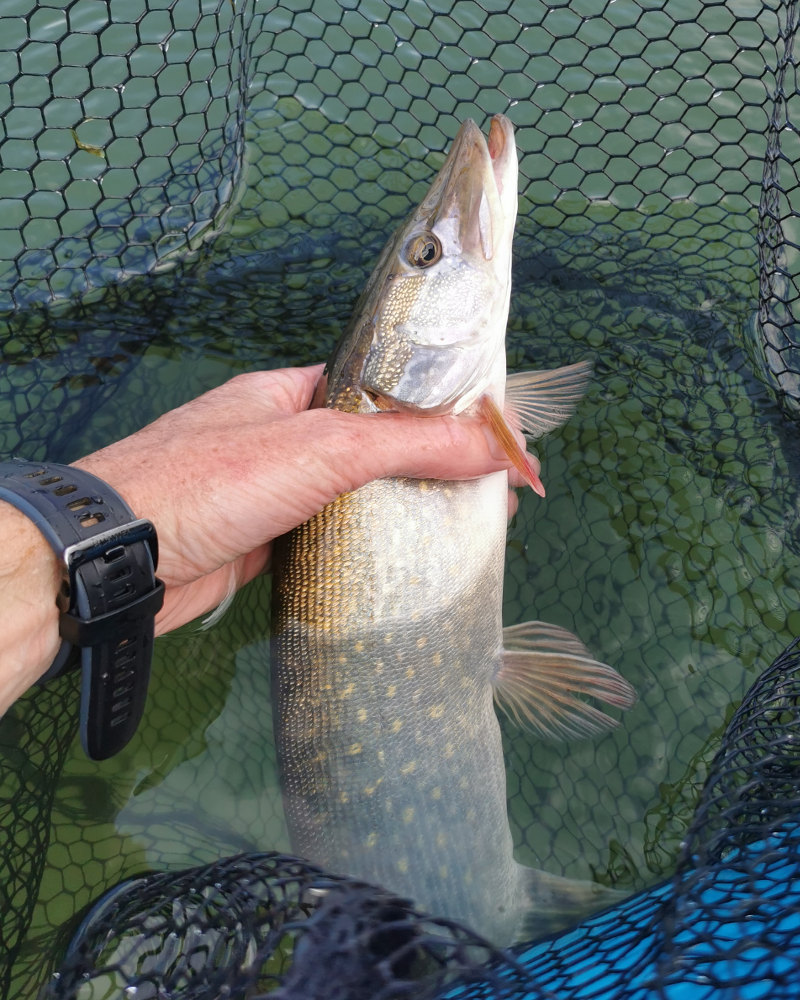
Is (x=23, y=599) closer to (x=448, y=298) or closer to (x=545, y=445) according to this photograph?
(x=448, y=298)

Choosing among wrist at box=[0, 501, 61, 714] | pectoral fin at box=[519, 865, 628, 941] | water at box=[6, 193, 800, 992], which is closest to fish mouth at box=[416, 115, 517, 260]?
water at box=[6, 193, 800, 992]

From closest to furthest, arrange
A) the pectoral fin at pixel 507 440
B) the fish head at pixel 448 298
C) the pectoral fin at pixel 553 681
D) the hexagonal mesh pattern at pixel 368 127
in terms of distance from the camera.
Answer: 1. the pectoral fin at pixel 507 440
2. the fish head at pixel 448 298
3. the pectoral fin at pixel 553 681
4. the hexagonal mesh pattern at pixel 368 127

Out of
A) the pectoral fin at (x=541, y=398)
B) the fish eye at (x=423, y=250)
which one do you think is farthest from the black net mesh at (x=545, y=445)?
the fish eye at (x=423, y=250)

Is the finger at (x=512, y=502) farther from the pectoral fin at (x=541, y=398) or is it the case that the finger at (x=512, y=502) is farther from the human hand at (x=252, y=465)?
the human hand at (x=252, y=465)

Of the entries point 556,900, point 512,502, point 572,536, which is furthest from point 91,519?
point 572,536

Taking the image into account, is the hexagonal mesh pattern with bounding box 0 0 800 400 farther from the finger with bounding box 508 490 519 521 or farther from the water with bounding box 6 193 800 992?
the finger with bounding box 508 490 519 521

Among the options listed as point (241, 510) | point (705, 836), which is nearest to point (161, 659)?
point (241, 510)
